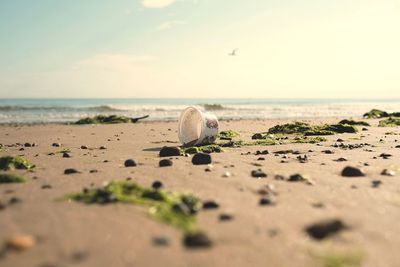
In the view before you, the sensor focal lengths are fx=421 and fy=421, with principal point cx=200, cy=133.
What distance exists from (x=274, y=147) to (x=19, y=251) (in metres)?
6.24

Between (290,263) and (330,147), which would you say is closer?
(290,263)

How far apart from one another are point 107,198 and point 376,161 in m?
4.20

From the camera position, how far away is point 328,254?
234 centimetres

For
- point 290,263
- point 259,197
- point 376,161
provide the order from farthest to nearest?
point 376,161, point 259,197, point 290,263

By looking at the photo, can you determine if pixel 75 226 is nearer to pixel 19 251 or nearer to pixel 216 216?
pixel 19 251

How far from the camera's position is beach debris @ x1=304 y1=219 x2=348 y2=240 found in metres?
2.65

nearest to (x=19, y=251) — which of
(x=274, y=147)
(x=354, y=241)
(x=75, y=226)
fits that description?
(x=75, y=226)

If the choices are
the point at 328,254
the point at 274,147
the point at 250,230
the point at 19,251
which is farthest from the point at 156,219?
the point at 274,147

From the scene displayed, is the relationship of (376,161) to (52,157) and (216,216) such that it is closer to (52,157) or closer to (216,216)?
(216,216)

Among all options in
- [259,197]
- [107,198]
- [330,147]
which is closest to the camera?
[107,198]

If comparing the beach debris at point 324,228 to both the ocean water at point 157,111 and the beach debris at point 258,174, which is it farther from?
the ocean water at point 157,111

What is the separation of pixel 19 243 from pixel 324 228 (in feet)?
6.01

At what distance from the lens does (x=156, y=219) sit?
2912 mm

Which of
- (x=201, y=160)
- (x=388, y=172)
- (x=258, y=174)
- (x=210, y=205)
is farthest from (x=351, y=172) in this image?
(x=210, y=205)
